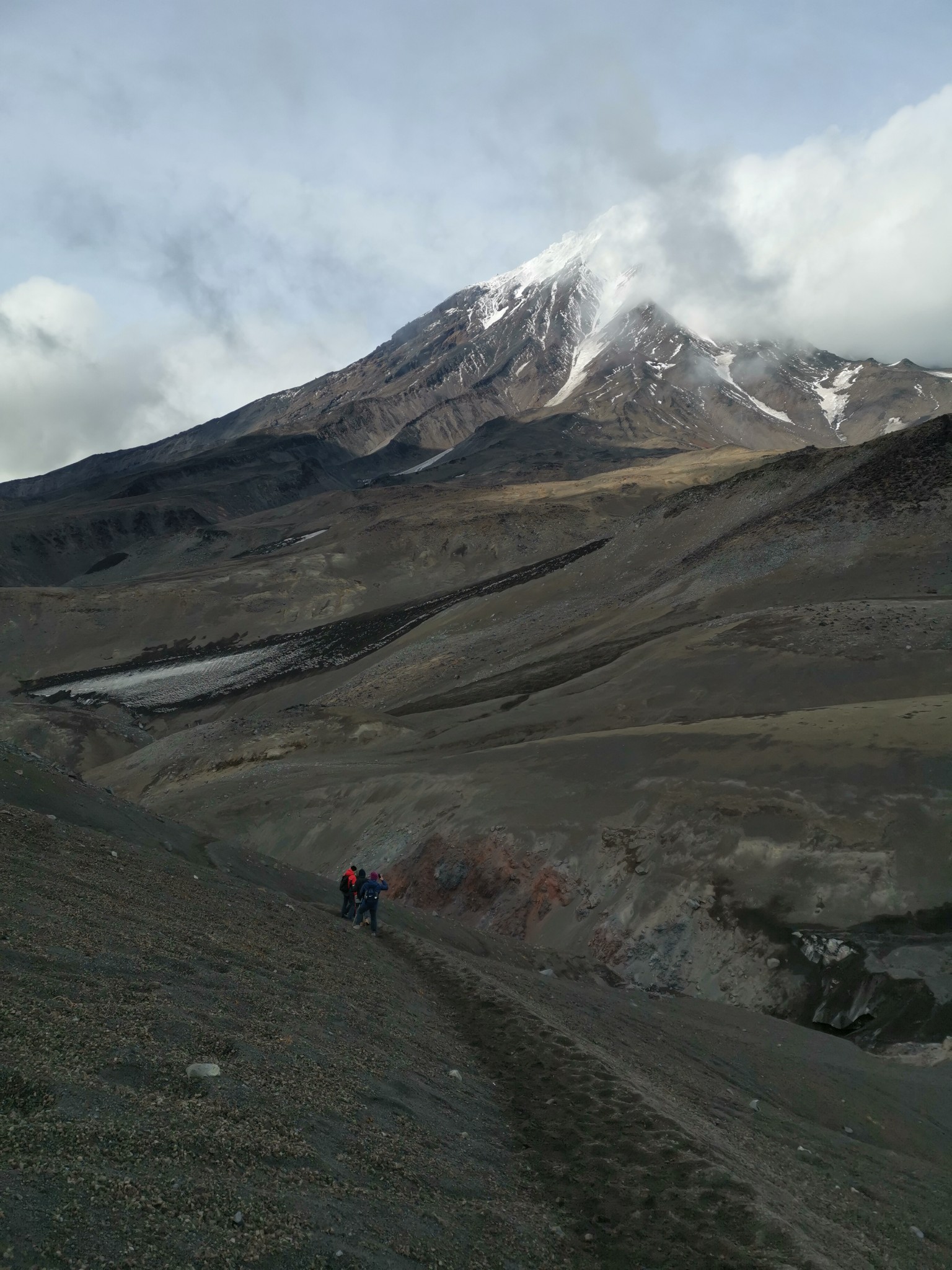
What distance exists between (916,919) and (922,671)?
2004cm

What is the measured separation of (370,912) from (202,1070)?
469 inches

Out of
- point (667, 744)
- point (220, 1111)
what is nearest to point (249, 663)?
point (667, 744)

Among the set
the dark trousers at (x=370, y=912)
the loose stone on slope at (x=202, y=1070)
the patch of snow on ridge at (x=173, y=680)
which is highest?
the patch of snow on ridge at (x=173, y=680)

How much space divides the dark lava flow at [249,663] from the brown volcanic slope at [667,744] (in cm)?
61

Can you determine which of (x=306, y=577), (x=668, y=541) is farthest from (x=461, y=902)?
(x=306, y=577)

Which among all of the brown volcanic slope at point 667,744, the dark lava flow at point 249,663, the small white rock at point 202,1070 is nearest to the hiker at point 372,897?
the brown volcanic slope at point 667,744

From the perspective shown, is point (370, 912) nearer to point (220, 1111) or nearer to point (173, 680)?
point (220, 1111)

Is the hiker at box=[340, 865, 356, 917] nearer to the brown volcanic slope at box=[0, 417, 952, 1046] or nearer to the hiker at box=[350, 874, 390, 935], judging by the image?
the hiker at box=[350, 874, 390, 935]

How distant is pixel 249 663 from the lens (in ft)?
336

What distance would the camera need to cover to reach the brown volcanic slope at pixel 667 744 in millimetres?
25062

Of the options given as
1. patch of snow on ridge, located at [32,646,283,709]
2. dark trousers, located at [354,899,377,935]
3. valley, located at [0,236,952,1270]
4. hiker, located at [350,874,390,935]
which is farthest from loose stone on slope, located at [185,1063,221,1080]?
patch of snow on ridge, located at [32,646,283,709]

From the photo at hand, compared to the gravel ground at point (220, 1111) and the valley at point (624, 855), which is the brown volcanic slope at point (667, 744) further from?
the gravel ground at point (220, 1111)

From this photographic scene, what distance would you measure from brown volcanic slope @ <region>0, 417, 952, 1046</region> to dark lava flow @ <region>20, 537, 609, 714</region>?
0.61 metres

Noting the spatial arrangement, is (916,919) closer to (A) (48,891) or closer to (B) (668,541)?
(A) (48,891)
